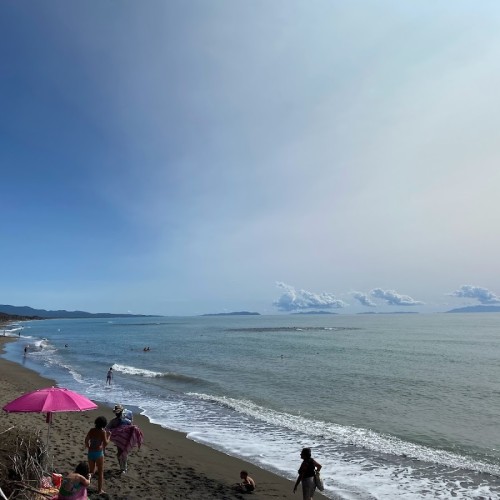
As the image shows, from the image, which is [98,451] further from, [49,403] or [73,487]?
[73,487]

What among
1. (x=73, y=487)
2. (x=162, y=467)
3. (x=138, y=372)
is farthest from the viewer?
(x=138, y=372)

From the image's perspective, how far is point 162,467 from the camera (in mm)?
12523

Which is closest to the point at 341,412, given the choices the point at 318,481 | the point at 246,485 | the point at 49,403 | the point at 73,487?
the point at 246,485

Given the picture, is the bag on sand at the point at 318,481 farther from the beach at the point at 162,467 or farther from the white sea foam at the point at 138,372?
the white sea foam at the point at 138,372

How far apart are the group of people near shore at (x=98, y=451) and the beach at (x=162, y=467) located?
0.52 m

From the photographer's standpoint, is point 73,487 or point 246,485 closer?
point 73,487

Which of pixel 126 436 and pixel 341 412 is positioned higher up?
pixel 126 436

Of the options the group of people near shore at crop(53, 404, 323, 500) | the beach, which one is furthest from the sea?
the group of people near shore at crop(53, 404, 323, 500)

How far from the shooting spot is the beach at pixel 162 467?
1054cm

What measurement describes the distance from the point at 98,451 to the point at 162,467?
12.5 feet

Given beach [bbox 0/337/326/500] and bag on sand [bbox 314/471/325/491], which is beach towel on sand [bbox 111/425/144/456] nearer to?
beach [bbox 0/337/326/500]

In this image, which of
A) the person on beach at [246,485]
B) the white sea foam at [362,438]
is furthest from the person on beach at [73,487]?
the white sea foam at [362,438]

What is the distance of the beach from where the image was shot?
10.5 m

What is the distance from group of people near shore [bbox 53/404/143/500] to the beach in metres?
0.52
